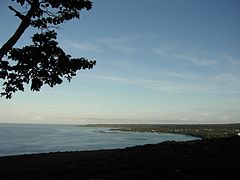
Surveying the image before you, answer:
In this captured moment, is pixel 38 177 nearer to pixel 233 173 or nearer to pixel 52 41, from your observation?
pixel 52 41

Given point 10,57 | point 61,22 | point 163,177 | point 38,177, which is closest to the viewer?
point 10,57

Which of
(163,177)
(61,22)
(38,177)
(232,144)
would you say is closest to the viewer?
(61,22)

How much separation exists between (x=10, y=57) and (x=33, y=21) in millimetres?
1703

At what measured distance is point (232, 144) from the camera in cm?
3170

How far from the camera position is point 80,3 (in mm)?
13750

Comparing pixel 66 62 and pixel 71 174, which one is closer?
pixel 66 62

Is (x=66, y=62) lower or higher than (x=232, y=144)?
higher

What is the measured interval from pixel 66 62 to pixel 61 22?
1.80m

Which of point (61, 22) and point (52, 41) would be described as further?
point (61, 22)

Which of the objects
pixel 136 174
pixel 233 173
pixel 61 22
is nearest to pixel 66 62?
pixel 61 22

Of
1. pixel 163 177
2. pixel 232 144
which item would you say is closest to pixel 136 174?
pixel 163 177

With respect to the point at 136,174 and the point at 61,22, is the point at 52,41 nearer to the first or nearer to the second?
the point at 61,22

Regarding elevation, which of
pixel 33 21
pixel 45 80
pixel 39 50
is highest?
pixel 33 21

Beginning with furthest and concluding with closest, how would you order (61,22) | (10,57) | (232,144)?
(232,144)
(61,22)
(10,57)
